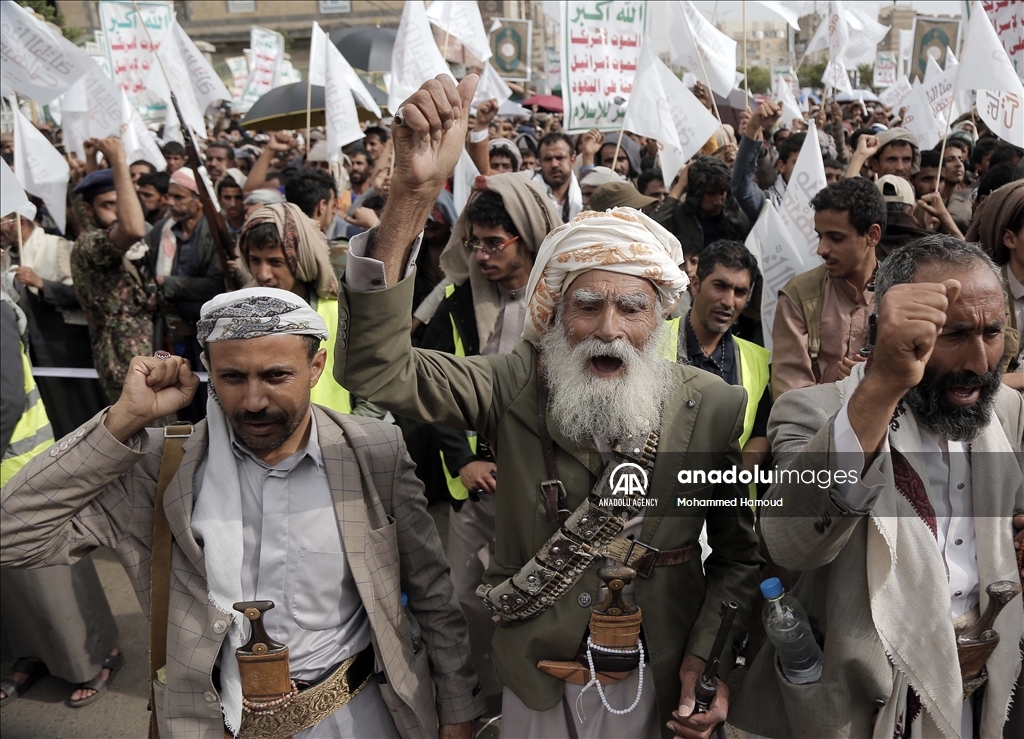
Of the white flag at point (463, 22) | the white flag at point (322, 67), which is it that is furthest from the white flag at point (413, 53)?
the white flag at point (463, 22)

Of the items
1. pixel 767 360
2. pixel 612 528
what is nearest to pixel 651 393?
pixel 612 528

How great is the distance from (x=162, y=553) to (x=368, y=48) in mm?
13986

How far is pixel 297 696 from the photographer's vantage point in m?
2.15

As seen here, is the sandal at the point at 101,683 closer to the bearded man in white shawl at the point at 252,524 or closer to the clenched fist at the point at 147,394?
the bearded man in white shawl at the point at 252,524

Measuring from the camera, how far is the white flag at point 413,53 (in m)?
6.89

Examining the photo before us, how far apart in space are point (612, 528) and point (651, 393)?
0.38 meters

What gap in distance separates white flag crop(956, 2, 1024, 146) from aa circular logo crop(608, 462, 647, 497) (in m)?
3.89

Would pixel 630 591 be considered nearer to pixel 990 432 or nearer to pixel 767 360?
pixel 990 432

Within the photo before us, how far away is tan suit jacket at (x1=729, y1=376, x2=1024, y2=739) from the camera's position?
1751mm

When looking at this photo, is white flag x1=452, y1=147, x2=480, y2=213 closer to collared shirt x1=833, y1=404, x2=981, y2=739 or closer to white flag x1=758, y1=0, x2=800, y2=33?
collared shirt x1=833, y1=404, x2=981, y2=739

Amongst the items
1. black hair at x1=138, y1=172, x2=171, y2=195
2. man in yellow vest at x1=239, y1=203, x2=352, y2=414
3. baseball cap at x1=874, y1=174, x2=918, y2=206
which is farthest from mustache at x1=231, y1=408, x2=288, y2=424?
black hair at x1=138, y1=172, x2=171, y2=195

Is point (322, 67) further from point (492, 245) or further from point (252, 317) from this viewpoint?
point (252, 317)

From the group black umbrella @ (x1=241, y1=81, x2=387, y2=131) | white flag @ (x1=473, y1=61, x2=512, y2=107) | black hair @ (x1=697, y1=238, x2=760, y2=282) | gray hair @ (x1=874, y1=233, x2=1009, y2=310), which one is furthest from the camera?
black umbrella @ (x1=241, y1=81, x2=387, y2=131)

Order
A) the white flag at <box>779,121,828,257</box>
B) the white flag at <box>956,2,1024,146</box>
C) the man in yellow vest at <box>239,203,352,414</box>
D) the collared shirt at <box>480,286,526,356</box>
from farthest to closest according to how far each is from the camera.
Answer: the white flag at <box>956,2,1024,146</box>
the white flag at <box>779,121,828,257</box>
the man in yellow vest at <box>239,203,352,414</box>
the collared shirt at <box>480,286,526,356</box>
